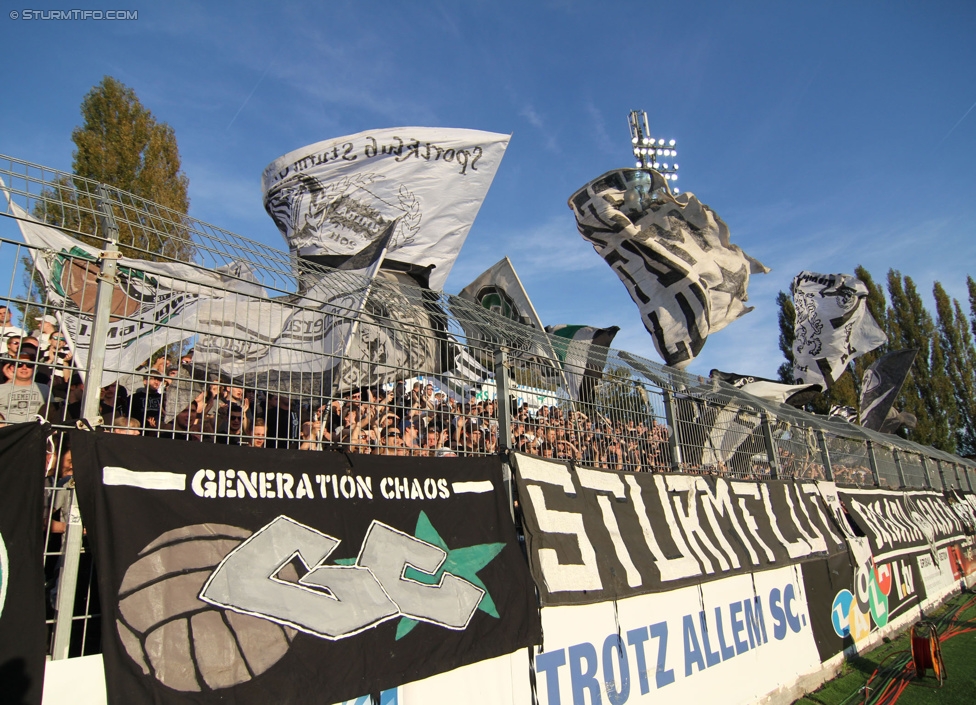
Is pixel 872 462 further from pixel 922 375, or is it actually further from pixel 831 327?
pixel 922 375

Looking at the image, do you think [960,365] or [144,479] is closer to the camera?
[144,479]

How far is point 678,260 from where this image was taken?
12.2 meters

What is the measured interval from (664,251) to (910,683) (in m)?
7.89

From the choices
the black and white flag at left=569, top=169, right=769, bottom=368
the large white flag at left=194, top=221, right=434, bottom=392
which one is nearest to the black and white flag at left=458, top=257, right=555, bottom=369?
the large white flag at left=194, top=221, right=434, bottom=392

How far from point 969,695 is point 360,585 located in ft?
20.8

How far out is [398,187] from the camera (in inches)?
303

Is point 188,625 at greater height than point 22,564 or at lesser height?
lesser

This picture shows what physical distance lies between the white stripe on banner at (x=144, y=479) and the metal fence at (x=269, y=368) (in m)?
0.18

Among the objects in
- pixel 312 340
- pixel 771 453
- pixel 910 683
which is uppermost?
pixel 312 340

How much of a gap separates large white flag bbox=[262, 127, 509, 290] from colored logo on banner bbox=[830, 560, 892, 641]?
6.63 metres

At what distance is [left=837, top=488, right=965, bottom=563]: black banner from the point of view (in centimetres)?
920

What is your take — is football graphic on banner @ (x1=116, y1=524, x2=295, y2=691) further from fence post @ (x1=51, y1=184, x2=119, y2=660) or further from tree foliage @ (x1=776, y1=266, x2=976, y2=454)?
tree foliage @ (x1=776, y1=266, x2=976, y2=454)

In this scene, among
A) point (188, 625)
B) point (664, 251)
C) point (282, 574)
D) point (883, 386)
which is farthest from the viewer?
point (883, 386)

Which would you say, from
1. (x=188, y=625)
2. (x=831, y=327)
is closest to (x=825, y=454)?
(x=188, y=625)
